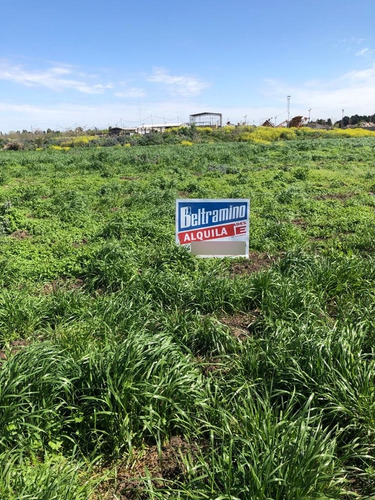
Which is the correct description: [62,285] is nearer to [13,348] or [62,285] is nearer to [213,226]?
[13,348]

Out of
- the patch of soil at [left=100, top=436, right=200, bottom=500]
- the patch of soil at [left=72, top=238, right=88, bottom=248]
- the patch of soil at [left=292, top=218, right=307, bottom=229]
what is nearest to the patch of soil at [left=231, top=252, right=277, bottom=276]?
the patch of soil at [left=292, top=218, right=307, bottom=229]

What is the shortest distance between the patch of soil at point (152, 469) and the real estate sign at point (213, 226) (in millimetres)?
3225

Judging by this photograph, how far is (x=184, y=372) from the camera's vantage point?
271cm

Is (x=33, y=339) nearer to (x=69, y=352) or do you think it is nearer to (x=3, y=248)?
(x=69, y=352)

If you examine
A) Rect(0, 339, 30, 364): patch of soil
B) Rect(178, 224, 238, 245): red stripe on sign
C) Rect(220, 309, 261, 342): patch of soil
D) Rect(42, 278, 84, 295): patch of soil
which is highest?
Rect(178, 224, 238, 245): red stripe on sign

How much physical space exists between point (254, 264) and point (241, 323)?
187cm

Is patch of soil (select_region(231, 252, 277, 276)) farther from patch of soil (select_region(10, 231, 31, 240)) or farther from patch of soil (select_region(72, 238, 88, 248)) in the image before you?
patch of soil (select_region(10, 231, 31, 240))

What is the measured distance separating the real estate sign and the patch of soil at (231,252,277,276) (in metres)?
0.18

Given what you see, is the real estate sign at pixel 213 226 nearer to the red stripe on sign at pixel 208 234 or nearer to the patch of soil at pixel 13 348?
the red stripe on sign at pixel 208 234

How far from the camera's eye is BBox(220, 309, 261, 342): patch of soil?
362 centimetres

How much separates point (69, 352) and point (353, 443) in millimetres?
2098

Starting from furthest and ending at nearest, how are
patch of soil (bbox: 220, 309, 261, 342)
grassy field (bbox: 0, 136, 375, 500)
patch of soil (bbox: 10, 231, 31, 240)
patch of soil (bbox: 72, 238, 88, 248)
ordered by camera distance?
patch of soil (bbox: 10, 231, 31, 240)
patch of soil (bbox: 72, 238, 88, 248)
patch of soil (bbox: 220, 309, 261, 342)
grassy field (bbox: 0, 136, 375, 500)

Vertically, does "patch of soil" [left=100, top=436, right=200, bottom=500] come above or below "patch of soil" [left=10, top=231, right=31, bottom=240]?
below

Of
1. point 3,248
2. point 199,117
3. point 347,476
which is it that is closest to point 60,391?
point 347,476
